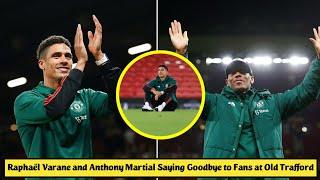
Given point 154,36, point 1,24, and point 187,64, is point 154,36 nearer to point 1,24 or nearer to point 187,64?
point 187,64

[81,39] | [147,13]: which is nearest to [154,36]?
[147,13]

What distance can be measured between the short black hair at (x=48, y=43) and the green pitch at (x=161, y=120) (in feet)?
1.47

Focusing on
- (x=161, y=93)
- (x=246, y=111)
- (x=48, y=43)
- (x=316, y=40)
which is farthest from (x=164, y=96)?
(x=316, y=40)

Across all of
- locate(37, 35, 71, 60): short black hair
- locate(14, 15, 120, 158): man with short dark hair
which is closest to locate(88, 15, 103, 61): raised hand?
locate(14, 15, 120, 158): man with short dark hair

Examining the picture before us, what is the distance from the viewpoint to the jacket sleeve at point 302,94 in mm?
2133

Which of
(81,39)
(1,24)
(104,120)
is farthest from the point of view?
(1,24)

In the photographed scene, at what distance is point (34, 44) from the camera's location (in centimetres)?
229

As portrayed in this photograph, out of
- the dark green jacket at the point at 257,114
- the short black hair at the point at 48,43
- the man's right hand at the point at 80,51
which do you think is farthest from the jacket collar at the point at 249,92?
the short black hair at the point at 48,43

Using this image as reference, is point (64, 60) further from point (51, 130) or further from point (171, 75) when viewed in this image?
point (171, 75)

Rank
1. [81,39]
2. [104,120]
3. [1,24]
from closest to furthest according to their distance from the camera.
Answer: [81,39], [104,120], [1,24]

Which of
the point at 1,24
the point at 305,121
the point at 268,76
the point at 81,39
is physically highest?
the point at 1,24

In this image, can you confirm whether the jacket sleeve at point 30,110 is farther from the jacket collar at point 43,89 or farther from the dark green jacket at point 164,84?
the dark green jacket at point 164,84

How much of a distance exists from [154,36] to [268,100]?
2.11 ft

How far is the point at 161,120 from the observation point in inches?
85.1
